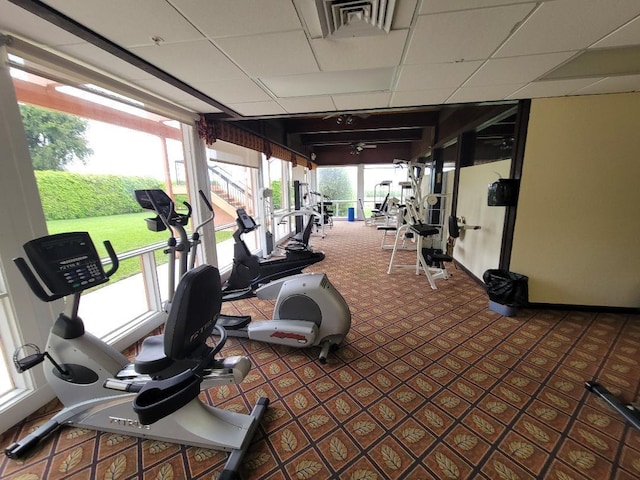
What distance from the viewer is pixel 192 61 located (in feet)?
6.63

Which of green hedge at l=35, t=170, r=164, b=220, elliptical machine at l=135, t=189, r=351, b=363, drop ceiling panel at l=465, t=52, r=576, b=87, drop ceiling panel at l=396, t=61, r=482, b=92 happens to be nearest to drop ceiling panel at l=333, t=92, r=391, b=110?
drop ceiling panel at l=396, t=61, r=482, b=92

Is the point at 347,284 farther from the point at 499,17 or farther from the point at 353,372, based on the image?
the point at 499,17

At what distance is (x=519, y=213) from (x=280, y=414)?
10.5ft

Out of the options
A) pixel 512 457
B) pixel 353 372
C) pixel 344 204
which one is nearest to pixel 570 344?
pixel 512 457

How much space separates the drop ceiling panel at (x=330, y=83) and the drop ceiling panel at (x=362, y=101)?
4.2 inches

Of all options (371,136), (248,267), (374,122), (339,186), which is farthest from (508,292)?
(339,186)

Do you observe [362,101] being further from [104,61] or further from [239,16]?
[104,61]

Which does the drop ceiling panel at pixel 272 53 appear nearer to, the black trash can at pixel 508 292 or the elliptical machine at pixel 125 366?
the elliptical machine at pixel 125 366

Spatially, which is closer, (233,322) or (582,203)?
(233,322)

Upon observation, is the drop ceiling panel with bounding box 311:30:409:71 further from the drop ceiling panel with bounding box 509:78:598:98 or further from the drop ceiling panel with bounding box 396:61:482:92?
the drop ceiling panel with bounding box 509:78:598:98

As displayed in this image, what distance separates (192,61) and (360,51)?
124cm

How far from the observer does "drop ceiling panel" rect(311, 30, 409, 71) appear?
174 centimetres

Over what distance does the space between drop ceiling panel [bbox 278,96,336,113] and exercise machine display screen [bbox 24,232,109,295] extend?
231 centimetres

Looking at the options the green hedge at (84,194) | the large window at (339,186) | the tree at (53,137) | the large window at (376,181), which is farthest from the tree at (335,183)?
the tree at (53,137)
